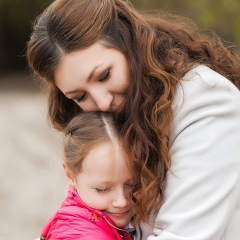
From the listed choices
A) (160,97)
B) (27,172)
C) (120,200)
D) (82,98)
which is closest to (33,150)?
(27,172)

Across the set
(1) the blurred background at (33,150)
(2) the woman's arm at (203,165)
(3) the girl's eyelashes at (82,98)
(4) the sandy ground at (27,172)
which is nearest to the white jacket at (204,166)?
(2) the woman's arm at (203,165)

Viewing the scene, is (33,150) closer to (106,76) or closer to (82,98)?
(82,98)

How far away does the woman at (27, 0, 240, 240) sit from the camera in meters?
2.93

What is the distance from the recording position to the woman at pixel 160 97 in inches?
115

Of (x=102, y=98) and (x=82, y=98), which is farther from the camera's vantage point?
(x=82, y=98)

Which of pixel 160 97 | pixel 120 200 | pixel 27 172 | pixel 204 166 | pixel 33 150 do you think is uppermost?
pixel 160 97

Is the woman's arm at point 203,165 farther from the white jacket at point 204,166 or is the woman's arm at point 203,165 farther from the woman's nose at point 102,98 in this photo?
the woman's nose at point 102,98

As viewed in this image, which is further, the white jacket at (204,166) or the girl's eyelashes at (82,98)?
the girl's eyelashes at (82,98)

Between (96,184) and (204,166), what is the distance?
49 cm

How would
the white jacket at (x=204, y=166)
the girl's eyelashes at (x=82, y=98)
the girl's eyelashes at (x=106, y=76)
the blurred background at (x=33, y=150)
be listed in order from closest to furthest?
the white jacket at (x=204, y=166), the girl's eyelashes at (x=106, y=76), the girl's eyelashes at (x=82, y=98), the blurred background at (x=33, y=150)

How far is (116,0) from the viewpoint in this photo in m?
3.29

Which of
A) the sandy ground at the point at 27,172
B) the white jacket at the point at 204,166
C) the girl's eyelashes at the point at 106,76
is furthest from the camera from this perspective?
the sandy ground at the point at 27,172

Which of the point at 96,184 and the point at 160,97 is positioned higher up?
the point at 160,97

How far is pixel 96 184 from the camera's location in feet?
10.4
